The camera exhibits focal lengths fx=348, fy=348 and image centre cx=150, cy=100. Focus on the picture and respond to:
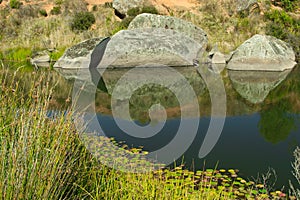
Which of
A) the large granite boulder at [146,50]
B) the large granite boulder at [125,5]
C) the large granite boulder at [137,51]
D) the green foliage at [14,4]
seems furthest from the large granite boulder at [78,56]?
the green foliage at [14,4]

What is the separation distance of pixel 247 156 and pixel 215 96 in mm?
4030

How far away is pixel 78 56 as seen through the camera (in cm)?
1285

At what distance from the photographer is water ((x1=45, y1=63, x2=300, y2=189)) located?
4301mm

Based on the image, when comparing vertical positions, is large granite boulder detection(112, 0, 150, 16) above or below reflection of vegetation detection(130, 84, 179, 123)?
below

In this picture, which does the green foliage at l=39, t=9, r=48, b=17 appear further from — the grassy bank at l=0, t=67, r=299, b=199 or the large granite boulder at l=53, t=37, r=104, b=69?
the grassy bank at l=0, t=67, r=299, b=199

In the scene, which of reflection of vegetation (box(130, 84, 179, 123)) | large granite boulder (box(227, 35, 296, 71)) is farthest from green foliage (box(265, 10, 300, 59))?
reflection of vegetation (box(130, 84, 179, 123))

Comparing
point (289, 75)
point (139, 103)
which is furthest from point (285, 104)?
point (289, 75)

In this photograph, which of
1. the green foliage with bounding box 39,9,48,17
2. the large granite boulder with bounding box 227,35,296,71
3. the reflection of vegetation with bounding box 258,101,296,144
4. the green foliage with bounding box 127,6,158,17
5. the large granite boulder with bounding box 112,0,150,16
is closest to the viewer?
the reflection of vegetation with bounding box 258,101,296,144

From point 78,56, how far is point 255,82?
649 centimetres

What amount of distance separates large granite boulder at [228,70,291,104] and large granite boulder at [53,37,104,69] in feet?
16.8

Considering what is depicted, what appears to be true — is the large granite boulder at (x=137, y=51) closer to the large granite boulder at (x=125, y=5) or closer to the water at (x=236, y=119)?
the water at (x=236, y=119)

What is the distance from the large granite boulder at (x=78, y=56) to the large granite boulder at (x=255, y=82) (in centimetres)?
512

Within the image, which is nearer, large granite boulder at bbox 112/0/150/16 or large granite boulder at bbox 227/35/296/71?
large granite boulder at bbox 227/35/296/71

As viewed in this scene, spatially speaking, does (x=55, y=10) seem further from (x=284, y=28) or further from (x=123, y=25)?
(x=284, y=28)
